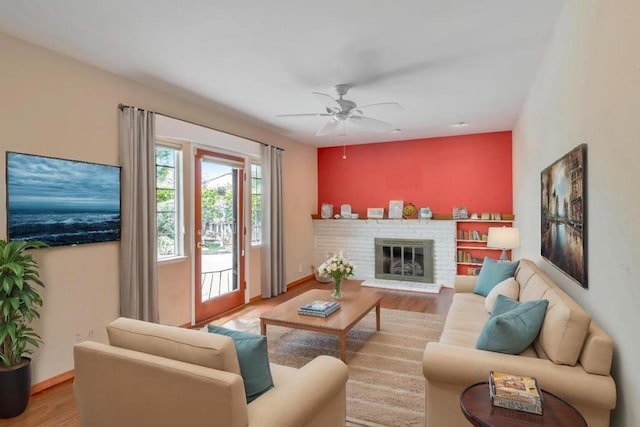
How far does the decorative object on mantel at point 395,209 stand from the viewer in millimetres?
6664

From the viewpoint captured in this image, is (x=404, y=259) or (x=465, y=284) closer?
(x=465, y=284)

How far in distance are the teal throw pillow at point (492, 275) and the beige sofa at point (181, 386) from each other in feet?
8.01

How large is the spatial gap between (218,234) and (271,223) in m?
0.95

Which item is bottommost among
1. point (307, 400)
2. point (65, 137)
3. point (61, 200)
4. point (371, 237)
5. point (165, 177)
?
point (307, 400)

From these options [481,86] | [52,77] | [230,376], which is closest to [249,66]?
[52,77]

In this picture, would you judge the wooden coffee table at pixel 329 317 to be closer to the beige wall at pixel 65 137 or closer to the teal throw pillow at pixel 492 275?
→ the teal throw pillow at pixel 492 275

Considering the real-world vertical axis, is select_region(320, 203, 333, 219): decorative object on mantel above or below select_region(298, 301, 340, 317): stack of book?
above

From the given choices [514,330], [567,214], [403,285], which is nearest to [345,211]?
[403,285]

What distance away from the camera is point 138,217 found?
3.51 m

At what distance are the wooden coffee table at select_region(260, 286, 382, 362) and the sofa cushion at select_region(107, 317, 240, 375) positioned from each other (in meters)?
1.63

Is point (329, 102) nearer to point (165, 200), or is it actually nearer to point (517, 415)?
point (165, 200)

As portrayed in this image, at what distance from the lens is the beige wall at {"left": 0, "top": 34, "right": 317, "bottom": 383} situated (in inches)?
104

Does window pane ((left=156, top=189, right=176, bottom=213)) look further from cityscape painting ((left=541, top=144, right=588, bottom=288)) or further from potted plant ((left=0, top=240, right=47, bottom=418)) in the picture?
cityscape painting ((left=541, top=144, right=588, bottom=288))

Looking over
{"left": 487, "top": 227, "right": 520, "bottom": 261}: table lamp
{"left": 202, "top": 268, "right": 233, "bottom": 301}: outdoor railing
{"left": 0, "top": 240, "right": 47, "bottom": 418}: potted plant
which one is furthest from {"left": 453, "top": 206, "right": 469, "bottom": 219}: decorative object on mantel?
{"left": 0, "top": 240, "right": 47, "bottom": 418}: potted plant
